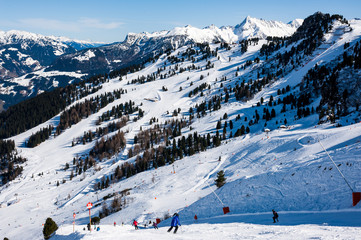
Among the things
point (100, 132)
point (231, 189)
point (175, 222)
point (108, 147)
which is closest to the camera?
point (175, 222)

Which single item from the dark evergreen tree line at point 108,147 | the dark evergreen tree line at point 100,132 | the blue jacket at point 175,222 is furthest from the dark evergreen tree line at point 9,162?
the blue jacket at point 175,222

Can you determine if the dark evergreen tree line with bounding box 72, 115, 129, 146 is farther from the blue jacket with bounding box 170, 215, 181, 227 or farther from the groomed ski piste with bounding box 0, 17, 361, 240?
the blue jacket with bounding box 170, 215, 181, 227

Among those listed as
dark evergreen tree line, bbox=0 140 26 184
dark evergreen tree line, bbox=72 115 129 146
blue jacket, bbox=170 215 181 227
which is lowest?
dark evergreen tree line, bbox=0 140 26 184

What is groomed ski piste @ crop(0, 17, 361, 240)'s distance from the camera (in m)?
20.5

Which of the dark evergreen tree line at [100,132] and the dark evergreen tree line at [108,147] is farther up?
the dark evergreen tree line at [100,132]

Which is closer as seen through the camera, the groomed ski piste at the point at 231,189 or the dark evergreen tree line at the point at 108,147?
the groomed ski piste at the point at 231,189

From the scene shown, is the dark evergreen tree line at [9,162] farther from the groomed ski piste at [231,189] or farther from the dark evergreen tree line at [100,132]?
the dark evergreen tree line at [100,132]

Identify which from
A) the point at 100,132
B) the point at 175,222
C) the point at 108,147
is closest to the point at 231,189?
the point at 175,222

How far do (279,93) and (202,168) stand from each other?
99565mm

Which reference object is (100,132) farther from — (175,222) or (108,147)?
(175,222)

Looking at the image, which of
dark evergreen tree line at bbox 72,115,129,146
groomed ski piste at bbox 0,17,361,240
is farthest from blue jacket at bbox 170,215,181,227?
dark evergreen tree line at bbox 72,115,129,146

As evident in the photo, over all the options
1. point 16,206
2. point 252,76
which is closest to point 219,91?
point 252,76

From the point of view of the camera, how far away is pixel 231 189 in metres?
36.4

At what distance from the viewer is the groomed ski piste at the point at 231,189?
20547mm
